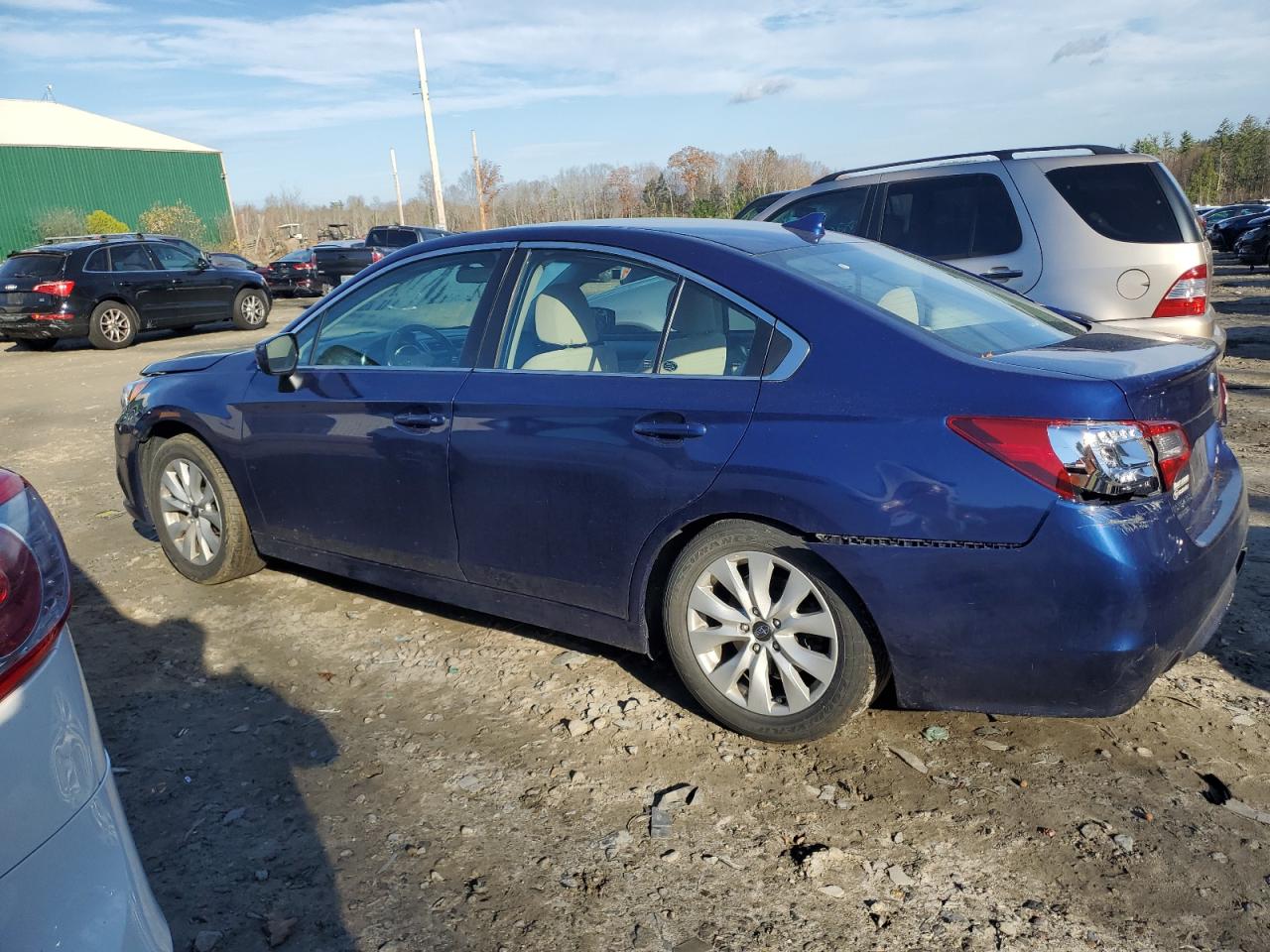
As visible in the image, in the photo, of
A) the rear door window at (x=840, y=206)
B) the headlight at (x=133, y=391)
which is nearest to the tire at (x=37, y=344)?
the headlight at (x=133, y=391)

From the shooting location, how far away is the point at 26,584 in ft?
5.48

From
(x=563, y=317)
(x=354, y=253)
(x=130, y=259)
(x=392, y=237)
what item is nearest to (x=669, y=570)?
(x=563, y=317)

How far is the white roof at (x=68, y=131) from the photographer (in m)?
41.4

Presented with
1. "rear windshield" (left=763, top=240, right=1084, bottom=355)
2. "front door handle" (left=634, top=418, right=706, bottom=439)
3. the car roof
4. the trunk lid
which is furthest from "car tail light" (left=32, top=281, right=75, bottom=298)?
the trunk lid

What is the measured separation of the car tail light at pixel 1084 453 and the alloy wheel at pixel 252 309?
1783 centimetres

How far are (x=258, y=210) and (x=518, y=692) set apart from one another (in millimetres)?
75890

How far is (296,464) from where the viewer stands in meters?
4.32

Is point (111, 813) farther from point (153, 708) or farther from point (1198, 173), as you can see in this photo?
point (1198, 173)

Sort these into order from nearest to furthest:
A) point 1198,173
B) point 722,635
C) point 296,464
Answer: point 722,635 < point 296,464 < point 1198,173

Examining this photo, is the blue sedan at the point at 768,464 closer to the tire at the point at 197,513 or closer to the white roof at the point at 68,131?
the tire at the point at 197,513

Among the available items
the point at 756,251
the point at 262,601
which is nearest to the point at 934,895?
the point at 756,251

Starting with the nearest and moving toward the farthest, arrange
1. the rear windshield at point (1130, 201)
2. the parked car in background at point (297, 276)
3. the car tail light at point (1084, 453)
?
the car tail light at point (1084, 453), the rear windshield at point (1130, 201), the parked car in background at point (297, 276)

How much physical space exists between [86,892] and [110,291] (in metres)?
16.6

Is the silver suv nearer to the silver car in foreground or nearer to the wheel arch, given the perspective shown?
the wheel arch
